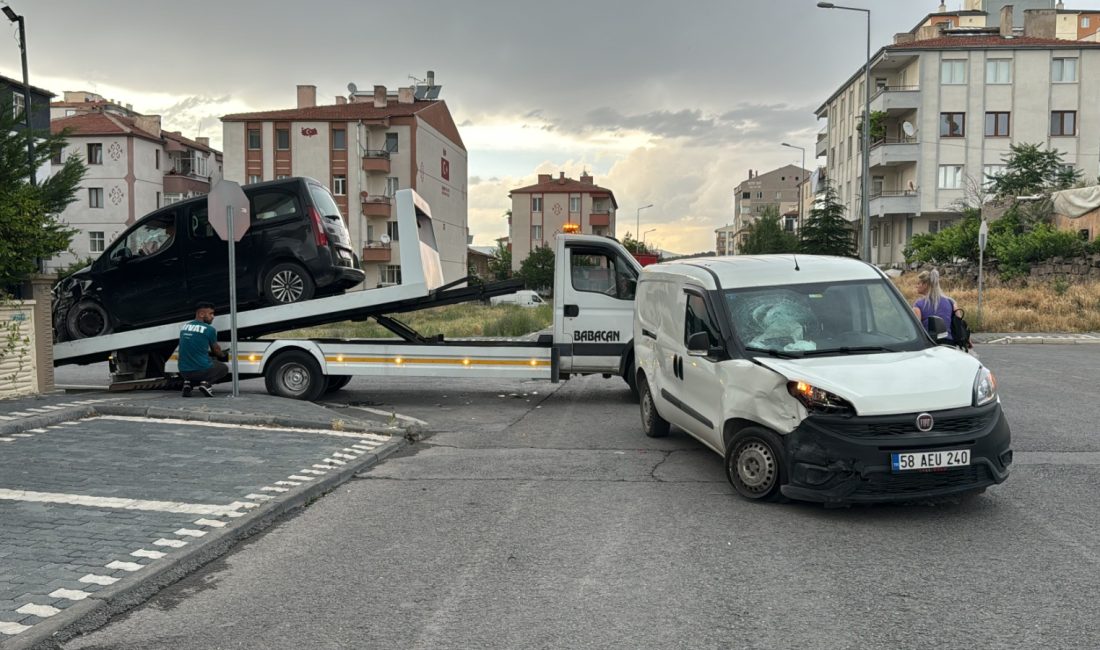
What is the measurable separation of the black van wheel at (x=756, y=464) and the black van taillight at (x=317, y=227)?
740 centimetres

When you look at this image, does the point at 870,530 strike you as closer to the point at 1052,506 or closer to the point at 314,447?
the point at 1052,506

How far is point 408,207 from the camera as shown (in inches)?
470

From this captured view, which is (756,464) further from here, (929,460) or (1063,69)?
(1063,69)

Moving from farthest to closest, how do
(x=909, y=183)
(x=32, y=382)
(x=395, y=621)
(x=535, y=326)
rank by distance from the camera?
(x=909, y=183)
(x=535, y=326)
(x=32, y=382)
(x=395, y=621)

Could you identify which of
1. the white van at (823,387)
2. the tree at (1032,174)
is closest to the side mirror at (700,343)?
the white van at (823,387)

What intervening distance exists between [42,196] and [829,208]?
97.7ft

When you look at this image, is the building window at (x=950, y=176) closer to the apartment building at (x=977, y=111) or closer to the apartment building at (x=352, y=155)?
the apartment building at (x=977, y=111)

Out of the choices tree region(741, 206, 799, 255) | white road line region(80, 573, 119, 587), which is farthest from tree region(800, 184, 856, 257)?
white road line region(80, 573, 119, 587)

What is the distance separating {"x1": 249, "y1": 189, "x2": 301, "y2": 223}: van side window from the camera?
1224cm

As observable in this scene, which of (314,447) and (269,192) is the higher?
(269,192)

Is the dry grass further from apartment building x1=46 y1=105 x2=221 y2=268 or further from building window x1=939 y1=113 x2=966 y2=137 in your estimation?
apartment building x1=46 y1=105 x2=221 y2=268

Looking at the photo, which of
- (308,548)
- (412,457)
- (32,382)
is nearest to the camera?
(308,548)

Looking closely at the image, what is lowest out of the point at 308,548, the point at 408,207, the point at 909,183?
the point at 308,548

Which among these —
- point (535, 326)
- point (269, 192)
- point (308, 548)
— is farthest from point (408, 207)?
point (535, 326)
